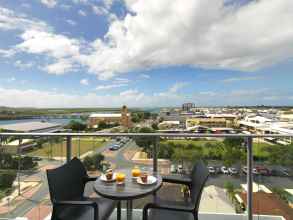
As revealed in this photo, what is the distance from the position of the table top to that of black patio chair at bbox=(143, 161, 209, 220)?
0.46 feet

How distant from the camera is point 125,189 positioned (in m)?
1.92

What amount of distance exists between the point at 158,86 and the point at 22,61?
32.8ft

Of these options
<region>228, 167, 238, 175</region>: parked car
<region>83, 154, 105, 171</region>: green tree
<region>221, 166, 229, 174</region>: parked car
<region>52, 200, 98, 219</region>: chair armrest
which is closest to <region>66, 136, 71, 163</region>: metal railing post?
<region>83, 154, 105, 171</region>: green tree

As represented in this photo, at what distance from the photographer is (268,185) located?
2.68 meters

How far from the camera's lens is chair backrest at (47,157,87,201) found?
1950 mm

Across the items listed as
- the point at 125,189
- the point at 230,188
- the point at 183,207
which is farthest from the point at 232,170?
the point at 125,189

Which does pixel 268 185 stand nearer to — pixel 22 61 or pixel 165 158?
pixel 165 158

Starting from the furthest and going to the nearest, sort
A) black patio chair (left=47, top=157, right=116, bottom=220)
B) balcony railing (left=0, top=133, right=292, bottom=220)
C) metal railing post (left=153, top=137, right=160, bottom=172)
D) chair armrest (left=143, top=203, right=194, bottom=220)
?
metal railing post (left=153, top=137, right=160, bottom=172)
balcony railing (left=0, top=133, right=292, bottom=220)
black patio chair (left=47, top=157, right=116, bottom=220)
chair armrest (left=143, top=203, right=194, bottom=220)

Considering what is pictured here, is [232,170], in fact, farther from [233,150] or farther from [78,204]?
[78,204]

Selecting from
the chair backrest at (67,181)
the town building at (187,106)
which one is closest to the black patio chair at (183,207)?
the chair backrest at (67,181)

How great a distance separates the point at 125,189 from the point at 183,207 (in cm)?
58

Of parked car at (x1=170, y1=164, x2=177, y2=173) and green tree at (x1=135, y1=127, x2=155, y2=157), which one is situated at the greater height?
green tree at (x1=135, y1=127, x2=155, y2=157)

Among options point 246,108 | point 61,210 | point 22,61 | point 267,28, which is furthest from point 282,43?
Result: point 22,61

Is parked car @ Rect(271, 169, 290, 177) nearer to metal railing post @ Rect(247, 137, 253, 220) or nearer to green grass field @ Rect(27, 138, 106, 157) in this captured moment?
metal railing post @ Rect(247, 137, 253, 220)
